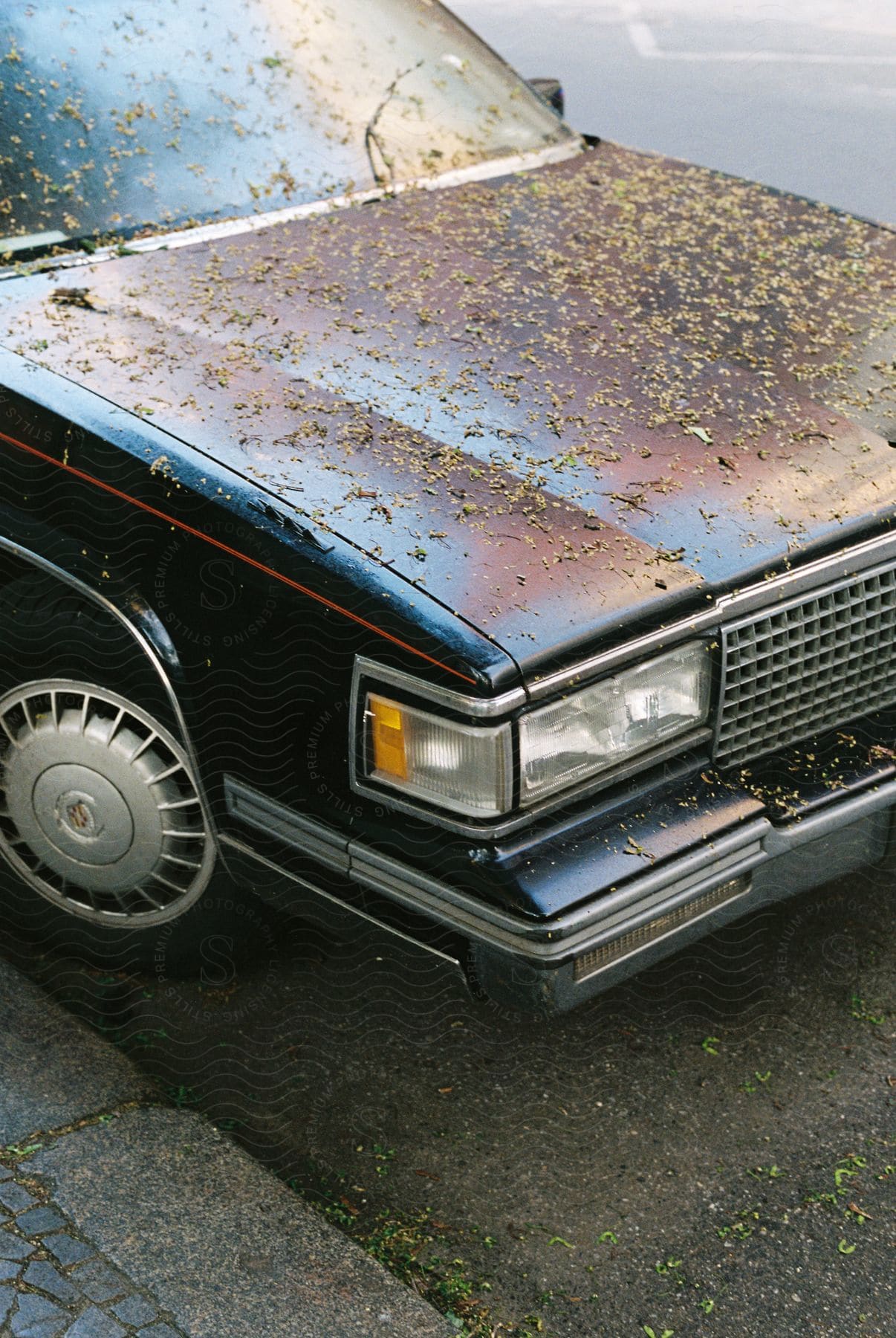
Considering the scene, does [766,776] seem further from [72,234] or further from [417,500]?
[72,234]

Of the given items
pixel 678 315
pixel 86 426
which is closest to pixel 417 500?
pixel 86 426

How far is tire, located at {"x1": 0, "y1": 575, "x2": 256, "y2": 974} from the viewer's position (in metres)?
2.74

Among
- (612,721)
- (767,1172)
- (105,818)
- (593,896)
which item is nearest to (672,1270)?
(767,1172)

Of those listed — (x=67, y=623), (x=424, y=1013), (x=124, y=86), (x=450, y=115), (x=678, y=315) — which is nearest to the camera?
(x=67, y=623)

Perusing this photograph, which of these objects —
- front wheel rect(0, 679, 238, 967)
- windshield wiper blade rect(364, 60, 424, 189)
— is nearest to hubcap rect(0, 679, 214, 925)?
front wheel rect(0, 679, 238, 967)

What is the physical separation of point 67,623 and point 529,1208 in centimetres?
147

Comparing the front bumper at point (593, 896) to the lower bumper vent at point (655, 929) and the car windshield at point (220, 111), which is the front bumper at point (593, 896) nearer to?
the lower bumper vent at point (655, 929)

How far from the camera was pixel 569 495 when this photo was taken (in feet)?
8.38

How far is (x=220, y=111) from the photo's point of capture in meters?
3.71

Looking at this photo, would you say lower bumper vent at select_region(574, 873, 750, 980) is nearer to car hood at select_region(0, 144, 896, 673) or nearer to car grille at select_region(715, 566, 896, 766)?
car grille at select_region(715, 566, 896, 766)

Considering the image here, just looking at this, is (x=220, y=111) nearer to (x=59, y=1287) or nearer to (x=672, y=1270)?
(x=59, y=1287)

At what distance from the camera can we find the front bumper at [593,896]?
2293 mm

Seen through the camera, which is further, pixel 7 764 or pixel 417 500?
pixel 7 764

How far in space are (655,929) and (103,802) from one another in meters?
1.16
